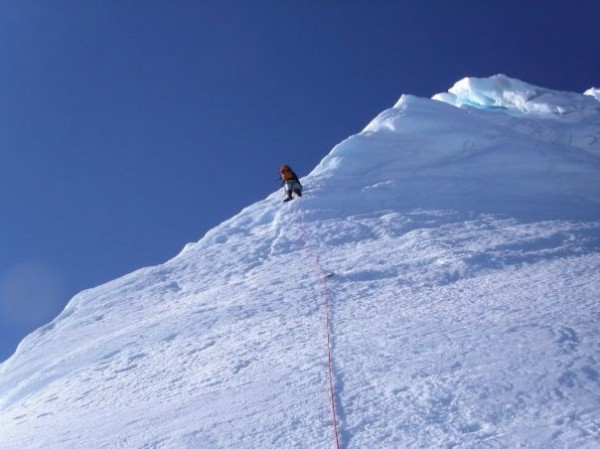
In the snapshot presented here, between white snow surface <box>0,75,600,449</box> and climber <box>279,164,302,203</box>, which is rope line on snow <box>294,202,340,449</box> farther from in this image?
climber <box>279,164,302,203</box>

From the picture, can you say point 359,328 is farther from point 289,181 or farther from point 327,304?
point 289,181

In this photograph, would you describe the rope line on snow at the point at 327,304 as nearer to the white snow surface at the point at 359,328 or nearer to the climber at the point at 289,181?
the white snow surface at the point at 359,328

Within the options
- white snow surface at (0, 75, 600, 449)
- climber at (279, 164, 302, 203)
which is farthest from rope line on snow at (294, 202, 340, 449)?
climber at (279, 164, 302, 203)

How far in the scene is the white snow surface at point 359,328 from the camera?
4.74m

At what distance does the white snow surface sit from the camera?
4.74m

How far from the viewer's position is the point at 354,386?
521cm

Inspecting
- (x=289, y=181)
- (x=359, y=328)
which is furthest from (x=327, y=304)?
(x=289, y=181)

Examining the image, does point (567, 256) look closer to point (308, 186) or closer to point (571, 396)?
point (571, 396)

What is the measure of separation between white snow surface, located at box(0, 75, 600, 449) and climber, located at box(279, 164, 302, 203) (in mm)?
280

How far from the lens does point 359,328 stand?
648 centimetres

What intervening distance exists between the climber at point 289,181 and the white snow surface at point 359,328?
0.28 m

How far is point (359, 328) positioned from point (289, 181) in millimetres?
6143

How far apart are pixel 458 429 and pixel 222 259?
6586mm

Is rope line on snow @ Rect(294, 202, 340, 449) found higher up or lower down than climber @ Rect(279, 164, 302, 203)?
lower down
